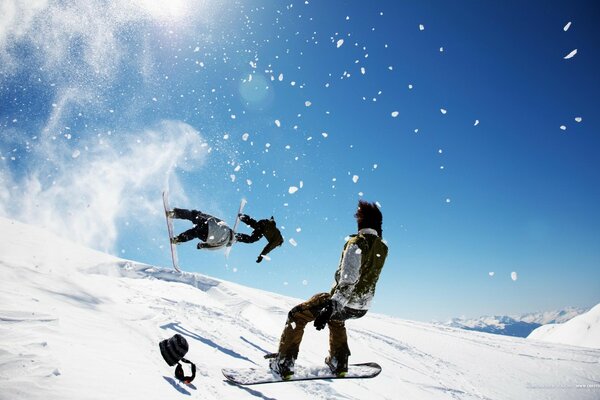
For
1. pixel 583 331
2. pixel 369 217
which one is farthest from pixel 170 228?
pixel 583 331

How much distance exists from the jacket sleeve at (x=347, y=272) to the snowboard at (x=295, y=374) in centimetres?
154

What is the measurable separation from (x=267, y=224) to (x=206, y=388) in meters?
2.81

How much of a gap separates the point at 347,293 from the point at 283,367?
164cm

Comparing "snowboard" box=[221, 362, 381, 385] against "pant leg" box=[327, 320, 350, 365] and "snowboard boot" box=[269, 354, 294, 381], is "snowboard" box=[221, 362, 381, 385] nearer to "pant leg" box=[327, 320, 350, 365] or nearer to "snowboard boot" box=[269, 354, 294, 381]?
"snowboard boot" box=[269, 354, 294, 381]

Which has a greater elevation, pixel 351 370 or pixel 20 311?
pixel 20 311

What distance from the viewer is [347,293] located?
5.02m

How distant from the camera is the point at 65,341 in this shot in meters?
4.83

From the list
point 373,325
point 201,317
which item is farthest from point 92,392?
point 373,325

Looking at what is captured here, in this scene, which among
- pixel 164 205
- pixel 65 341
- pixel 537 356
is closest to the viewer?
pixel 65 341

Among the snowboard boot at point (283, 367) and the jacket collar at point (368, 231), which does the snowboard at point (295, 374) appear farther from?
the jacket collar at point (368, 231)

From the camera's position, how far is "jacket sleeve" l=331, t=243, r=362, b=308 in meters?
4.79

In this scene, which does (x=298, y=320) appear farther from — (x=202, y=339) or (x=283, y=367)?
(x=202, y=339)

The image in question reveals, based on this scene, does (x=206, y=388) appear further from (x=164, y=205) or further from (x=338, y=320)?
(x=164, y=205)

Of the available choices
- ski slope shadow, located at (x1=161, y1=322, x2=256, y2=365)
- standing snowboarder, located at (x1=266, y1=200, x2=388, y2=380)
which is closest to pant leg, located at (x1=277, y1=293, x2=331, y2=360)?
standing snowboarder, located at (x1=266, y1=200, x2=388, y2=380)
